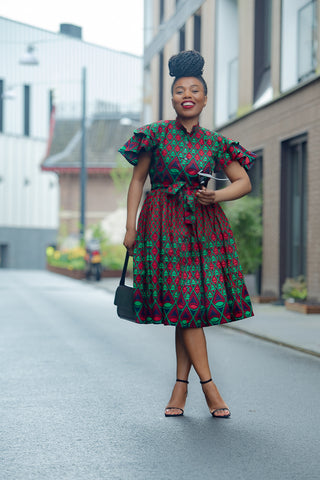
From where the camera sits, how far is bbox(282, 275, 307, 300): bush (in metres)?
13.0

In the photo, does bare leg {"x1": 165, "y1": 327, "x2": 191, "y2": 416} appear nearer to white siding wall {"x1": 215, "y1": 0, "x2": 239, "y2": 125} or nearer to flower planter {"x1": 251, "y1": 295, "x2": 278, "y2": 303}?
flower planter {"x1": 251, "y1": 295, "x2": 278, "y2": 303}

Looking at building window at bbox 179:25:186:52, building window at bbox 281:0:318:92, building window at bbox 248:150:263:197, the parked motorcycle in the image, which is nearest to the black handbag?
building window at bbox 281:0:318:92

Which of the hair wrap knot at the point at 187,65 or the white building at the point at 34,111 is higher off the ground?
the white building at the point at 34,111

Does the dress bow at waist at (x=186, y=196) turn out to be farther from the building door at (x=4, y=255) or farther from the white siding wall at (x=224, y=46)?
the building door at (x=4, y=255)

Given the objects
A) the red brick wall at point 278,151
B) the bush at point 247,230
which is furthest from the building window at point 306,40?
the bush at point 247,230

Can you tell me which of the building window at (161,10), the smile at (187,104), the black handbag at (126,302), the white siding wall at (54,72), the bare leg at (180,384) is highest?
the white siding wall at (54,72)

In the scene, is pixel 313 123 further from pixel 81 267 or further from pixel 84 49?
pixel 84 49

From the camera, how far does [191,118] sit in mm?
4660

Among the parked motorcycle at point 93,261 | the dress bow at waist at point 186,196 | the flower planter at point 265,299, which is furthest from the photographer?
the parked motorcycle at point 93,261

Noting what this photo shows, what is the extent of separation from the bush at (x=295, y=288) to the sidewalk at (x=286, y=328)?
38 centimetres

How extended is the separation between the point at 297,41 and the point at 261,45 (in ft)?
7.15

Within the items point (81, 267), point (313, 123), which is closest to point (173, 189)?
point (313, 123)

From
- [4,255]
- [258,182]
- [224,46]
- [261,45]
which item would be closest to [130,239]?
[258,182]

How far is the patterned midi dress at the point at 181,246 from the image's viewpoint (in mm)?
4457
